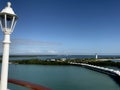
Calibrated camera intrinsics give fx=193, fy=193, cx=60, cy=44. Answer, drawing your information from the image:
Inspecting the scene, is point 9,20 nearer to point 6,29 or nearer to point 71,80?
point 6,29

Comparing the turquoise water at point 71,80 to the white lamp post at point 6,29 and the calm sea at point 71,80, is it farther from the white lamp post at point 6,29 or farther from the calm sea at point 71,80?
the white lamp post at point 6,29

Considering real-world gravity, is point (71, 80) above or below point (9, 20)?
below

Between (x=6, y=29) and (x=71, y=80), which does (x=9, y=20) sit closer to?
(x=6, y=29)

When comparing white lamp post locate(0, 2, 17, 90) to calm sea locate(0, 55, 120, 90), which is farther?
calm sea locate(0, 55, 120, 90)

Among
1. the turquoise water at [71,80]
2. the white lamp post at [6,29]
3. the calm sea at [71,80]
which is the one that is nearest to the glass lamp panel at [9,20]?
the white lamp post at [6,29]

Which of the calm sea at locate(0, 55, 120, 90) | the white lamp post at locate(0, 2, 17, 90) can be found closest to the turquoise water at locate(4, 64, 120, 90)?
A: the calm sea at locate(0, 55, 120, 90)

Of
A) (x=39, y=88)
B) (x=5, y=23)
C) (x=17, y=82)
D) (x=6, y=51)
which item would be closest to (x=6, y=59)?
(x=6, y=51)

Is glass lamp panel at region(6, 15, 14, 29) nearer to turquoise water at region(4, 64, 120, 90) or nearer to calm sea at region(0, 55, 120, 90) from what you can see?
calm sea at region(0, 55, 120, 90)

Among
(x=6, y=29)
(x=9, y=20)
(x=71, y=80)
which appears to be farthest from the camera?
(x=71, y=80)

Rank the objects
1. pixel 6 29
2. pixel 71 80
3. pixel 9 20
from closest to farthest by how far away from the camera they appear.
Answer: pixel 6 29, pixel 9 20, pixel 71 80

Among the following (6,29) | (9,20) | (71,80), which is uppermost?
(9,20)

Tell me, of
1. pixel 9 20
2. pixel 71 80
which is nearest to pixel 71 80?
pixel 71 80

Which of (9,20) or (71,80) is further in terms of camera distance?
(71,80)
